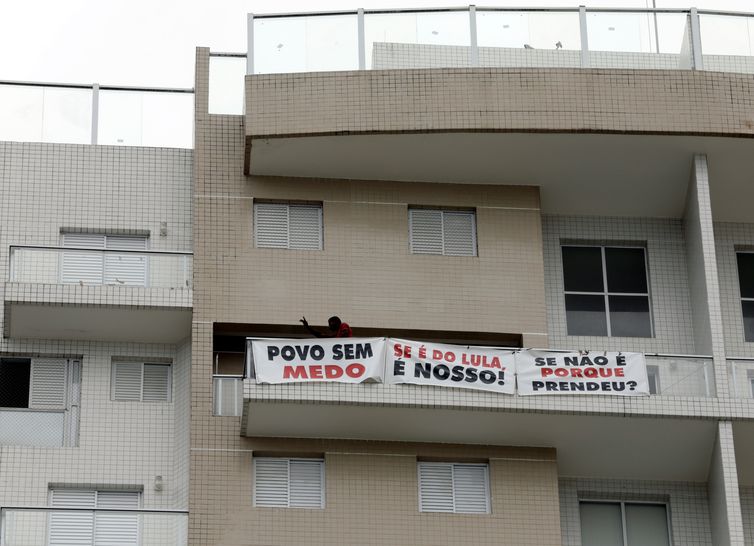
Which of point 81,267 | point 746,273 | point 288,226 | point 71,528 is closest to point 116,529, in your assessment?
point 71,528

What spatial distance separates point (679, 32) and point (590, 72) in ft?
6.71

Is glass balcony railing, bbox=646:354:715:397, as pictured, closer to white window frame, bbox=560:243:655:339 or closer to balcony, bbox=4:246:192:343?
white window frame, bbox=560:243:655:339

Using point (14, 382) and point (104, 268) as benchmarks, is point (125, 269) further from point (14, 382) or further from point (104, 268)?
point (14, 382)

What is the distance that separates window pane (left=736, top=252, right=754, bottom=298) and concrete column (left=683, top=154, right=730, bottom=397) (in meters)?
1.27

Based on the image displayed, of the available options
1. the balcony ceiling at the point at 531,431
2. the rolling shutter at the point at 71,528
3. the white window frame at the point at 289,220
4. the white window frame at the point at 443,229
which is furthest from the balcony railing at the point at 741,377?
the rolling shutter at the point at 71,528

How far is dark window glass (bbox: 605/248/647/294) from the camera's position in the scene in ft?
120

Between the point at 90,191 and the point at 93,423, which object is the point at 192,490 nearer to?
the point at 93,423

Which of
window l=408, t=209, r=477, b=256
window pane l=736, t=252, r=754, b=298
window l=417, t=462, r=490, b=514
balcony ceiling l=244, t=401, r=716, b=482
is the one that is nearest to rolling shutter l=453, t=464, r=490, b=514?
window l=417, t=462, r=490, b=514

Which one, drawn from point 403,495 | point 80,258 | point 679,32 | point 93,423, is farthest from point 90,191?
point 679,32

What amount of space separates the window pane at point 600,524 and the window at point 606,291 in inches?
132

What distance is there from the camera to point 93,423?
34.0 meters

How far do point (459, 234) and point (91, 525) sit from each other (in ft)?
29.7

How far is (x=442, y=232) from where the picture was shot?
117 ft

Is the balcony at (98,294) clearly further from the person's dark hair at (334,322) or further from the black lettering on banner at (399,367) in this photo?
the black lettering on banner at (399,367)
